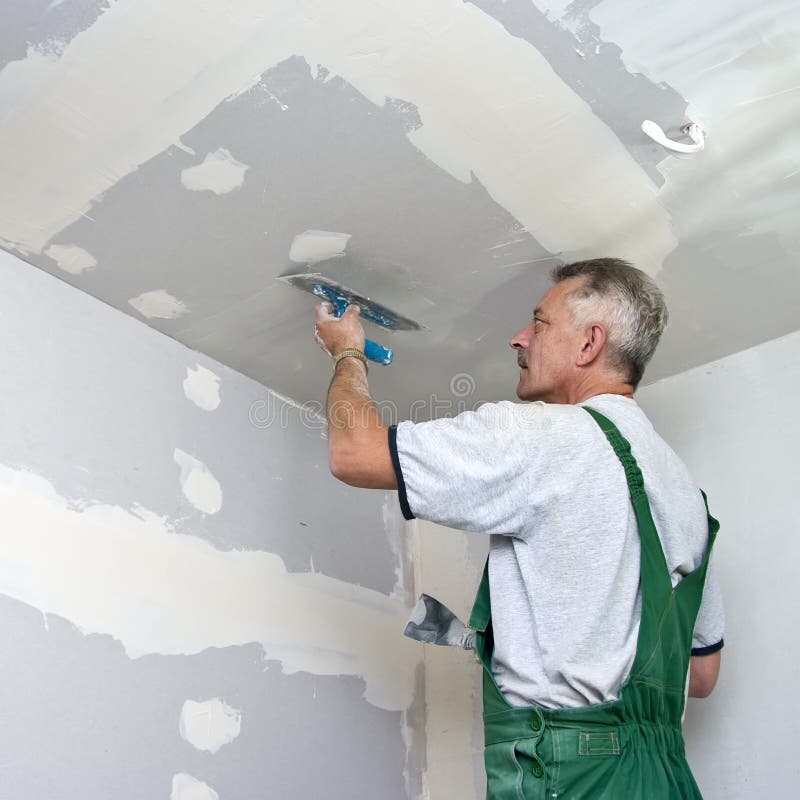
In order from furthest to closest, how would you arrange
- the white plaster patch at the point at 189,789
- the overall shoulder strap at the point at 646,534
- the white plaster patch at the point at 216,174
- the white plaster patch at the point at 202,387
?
the white plaster patch at the point at 202,387, the white plaster patch at the point at 189,789, the white plaster patch at the point at 216,174, the overall shoulder strap at the point at 646,534

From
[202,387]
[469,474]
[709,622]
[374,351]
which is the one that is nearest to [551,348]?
[374,351]

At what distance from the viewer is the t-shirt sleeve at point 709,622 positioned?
179 cm

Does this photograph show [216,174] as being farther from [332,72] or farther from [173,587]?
[173,587]

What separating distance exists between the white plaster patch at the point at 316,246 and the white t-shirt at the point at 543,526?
54 centimetres

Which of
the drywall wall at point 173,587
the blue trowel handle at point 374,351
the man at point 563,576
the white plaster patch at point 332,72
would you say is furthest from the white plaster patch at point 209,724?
the white plaster patch at point 332,72

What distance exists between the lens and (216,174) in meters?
1.62

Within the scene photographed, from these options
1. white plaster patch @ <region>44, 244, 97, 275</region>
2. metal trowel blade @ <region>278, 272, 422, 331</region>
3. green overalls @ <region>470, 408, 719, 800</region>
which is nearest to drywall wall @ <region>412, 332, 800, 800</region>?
green overalls @ <region>470, 408, 719, 800</region>

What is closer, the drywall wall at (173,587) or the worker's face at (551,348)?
the drywall wall at (173,587)

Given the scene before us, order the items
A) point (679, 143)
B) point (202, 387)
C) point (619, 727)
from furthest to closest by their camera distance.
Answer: point (202, 387)
point (679, 143)
point (619, 727)

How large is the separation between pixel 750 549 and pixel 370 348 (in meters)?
1.03

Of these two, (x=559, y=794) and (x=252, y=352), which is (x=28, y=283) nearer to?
(x=252, y=352)

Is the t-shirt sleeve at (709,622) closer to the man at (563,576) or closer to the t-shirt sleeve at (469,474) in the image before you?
the man at (563,576)

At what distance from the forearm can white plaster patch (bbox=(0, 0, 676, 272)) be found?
1.59 ft

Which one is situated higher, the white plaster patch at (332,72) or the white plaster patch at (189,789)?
the white plaster patch at (332,72)
